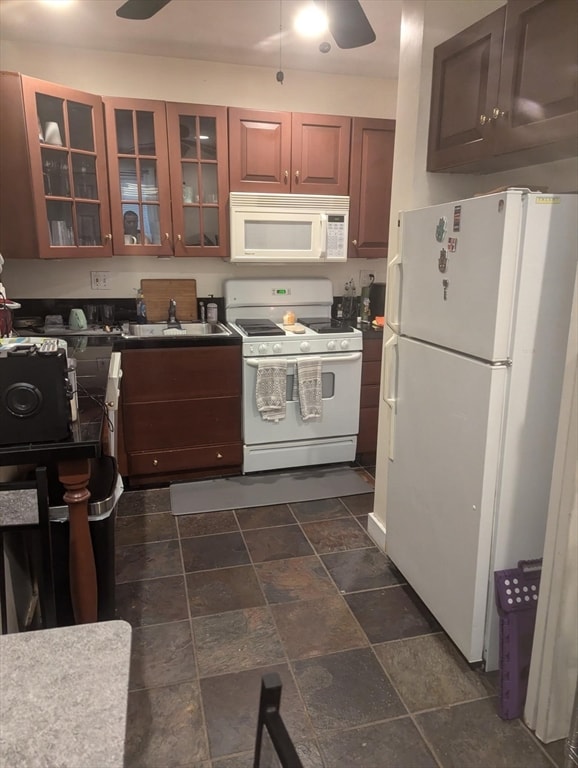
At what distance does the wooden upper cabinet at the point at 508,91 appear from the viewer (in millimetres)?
1498

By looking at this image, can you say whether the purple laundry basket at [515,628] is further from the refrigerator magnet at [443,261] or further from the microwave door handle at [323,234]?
the microwave door handle at [323,234]

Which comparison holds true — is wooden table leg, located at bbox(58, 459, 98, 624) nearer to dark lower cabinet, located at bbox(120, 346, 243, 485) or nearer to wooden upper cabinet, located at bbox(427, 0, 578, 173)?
dark lower cabinet, located at bbox(120, 346, 243, 485)

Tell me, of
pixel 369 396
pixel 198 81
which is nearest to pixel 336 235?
pixel 369 396

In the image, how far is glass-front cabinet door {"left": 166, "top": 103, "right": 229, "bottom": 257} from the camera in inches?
125

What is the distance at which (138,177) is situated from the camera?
3172mm

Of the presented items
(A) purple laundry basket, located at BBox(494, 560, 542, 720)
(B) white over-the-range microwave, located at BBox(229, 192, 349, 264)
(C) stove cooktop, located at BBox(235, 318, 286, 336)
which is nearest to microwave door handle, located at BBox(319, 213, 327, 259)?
(B) white over-the-range microwave, located at BBox(229, 192, 349, 264)

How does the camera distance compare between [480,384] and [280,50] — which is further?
[280,50]

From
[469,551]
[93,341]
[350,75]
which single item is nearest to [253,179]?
[350,75]

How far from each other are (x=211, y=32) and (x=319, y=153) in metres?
0.91

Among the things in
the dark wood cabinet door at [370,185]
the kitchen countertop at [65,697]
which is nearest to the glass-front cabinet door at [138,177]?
the dark wood cabinet door at [370,185]

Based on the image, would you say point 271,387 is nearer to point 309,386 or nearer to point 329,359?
point 309,386

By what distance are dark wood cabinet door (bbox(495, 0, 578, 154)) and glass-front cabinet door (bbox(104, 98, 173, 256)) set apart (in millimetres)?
2089

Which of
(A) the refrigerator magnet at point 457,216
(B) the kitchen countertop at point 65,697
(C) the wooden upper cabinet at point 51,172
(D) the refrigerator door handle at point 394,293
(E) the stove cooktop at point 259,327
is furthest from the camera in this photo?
(E) the stove cooktop at point 259,327

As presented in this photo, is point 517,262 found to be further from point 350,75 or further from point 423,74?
point 350,75
